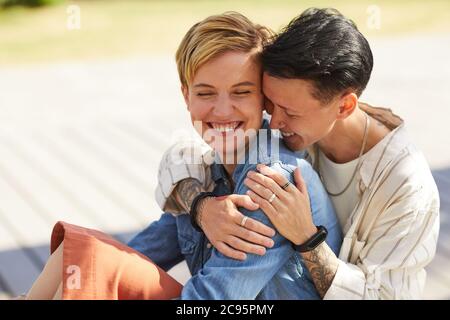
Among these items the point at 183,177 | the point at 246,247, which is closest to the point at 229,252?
the point at 246,247

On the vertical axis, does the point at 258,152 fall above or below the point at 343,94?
Answer: below

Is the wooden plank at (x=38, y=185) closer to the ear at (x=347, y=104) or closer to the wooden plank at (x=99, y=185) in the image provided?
the wooden plank at (x=99, y=185)

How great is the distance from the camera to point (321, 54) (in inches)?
83.6

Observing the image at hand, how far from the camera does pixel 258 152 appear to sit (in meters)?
2.18

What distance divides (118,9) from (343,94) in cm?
1018

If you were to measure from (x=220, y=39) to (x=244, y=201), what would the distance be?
1.58 feet

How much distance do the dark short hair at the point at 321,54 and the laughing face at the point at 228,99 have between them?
0.07m

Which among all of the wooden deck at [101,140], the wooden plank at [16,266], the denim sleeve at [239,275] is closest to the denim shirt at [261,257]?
the denim sleeve at [239,275]

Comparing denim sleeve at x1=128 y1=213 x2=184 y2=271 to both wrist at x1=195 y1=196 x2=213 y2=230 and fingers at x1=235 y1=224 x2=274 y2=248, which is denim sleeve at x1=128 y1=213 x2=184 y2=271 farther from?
fingers at x1=235 y1=224 x2=274 y2=248

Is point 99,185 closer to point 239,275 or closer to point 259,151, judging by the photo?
point 259,151

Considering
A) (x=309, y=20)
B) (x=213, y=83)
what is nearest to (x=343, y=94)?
(x=309, y=20)

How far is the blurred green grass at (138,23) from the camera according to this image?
8867 mm

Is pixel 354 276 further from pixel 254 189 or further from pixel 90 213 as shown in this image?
pixel 90 213
